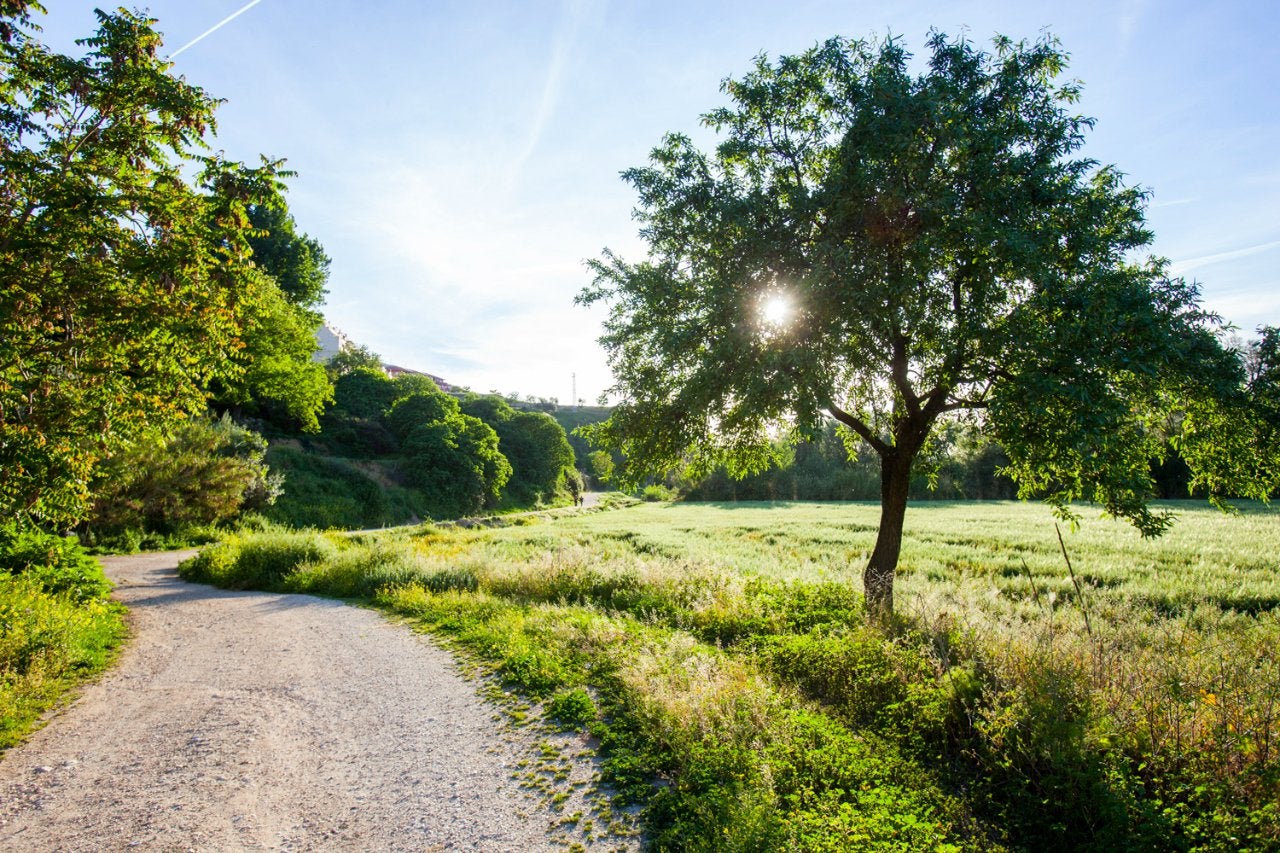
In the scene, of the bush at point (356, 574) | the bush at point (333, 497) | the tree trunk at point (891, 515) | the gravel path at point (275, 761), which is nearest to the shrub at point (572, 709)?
the gravel path at point (275, 761)

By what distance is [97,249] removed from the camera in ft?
23.5

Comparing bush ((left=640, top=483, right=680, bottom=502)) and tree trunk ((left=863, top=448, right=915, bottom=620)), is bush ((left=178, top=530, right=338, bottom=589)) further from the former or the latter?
bush ((left=640, top=483, right=680, bottom=502))

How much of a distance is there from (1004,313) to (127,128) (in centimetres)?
1215

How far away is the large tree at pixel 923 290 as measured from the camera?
7.31 meters

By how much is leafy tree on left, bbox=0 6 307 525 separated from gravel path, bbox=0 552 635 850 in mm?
3220

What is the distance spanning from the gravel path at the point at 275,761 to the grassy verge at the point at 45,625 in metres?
0.37

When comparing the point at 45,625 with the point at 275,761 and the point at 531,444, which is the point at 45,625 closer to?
the point at 275,761

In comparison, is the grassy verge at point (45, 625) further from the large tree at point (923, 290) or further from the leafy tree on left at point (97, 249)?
the large tree at point (923, 290)

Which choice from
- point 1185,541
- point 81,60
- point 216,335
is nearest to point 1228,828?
point 216,335

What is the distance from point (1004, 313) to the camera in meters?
8.73

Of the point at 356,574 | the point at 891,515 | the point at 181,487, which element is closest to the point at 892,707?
the point at 891,515

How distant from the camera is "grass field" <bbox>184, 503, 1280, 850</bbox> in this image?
441 centimetres

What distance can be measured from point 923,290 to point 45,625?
13818 mm

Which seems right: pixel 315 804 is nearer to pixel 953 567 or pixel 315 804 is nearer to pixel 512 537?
pixel 953 567
